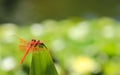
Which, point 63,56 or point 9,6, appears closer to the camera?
point 63,56

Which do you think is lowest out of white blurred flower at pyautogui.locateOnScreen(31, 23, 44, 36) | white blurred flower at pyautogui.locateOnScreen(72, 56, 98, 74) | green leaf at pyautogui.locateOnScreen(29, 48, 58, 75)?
white blurred flower at pyautogui.locateOnScreen(72, 56, 98, 74)

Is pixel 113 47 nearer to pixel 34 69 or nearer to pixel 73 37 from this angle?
pixel 73 37

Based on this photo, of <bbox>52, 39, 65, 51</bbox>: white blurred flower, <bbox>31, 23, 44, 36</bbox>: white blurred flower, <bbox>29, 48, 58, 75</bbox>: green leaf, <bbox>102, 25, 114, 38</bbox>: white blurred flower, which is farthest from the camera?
<bbox>31, 23, 44, 36</bbox>: white blurred flower

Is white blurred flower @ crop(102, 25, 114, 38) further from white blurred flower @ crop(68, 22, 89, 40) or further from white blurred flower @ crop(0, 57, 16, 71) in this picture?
white blurred flower @ crop(0, 57, 16, 71)

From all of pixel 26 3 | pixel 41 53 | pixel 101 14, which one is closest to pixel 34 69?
pixel 41 53

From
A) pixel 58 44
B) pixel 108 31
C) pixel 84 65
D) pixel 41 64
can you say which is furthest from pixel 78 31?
pixel 41 64

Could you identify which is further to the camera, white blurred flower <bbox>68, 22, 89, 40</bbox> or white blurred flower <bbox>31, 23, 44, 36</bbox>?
white blurred flower <bbox>31, 23, 44, 36</bbox>

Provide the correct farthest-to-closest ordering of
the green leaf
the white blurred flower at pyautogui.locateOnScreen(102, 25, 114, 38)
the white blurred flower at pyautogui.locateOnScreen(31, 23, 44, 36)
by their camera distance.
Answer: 1. the white blurred flower at pyautogui.locateOnScreen(31, 23, 44, 36)
2. the white blurred flower at pyautogui.locateOnScreen(102, 25, 114, 38)
3. the green leaf

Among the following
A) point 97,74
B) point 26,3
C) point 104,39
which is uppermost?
point 26,3

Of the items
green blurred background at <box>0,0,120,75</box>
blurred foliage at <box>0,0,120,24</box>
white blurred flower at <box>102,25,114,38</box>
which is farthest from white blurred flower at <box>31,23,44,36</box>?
blurred foliage at <box>0,0,120,24</box>
